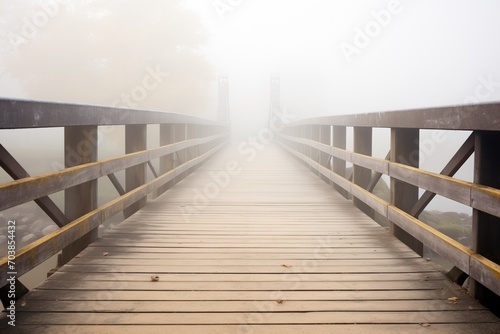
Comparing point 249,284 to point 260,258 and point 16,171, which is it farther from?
point 16,171

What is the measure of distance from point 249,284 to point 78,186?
1.50m

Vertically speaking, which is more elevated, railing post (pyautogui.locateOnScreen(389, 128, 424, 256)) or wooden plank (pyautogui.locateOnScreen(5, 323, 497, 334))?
railing post (pyautogui.locateOnScreen(389, 128, 424, 256))

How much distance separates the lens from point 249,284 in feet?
9.04

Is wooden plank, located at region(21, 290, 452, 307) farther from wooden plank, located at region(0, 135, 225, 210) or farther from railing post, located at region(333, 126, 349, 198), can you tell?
railing post, located at region(333, 126, 349, 198)

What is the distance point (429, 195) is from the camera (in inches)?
123

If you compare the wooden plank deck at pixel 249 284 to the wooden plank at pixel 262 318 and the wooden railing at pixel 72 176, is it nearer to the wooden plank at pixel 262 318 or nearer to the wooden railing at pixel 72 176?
the wooden plank at pixel 262 318

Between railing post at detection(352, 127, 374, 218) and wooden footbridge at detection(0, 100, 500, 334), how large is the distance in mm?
225

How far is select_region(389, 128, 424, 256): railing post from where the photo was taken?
3.67 metres

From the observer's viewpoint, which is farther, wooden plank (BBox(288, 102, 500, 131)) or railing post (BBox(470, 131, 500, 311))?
railing post (BBox(470, 131, 500, 311))

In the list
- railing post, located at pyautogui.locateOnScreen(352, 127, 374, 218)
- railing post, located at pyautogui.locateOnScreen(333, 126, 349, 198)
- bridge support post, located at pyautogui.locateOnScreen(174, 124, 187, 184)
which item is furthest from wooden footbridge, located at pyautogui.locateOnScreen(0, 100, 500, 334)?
bridge support post, located at pyautogui.locateOnScreen(174, 124, 187, 184)

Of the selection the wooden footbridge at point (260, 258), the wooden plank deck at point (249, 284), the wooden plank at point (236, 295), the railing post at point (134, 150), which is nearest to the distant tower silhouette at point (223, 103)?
the railing post at point (134, 150)

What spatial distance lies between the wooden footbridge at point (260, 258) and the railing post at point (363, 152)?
8.9 inches

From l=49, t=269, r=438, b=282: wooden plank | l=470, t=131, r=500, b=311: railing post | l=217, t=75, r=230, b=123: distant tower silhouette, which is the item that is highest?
l=217, t=75, r=230, b=123: distant tower silhouette

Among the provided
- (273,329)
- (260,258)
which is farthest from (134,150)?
(273,329)
